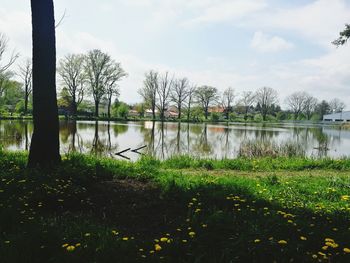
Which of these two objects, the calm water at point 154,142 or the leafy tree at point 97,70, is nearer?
the calm water at point 154,142

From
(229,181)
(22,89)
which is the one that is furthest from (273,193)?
(22,89)

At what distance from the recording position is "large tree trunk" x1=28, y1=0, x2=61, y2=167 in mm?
8109

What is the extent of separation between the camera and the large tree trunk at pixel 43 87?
26.6 feet

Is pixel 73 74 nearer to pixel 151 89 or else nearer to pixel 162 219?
pixel 151 89

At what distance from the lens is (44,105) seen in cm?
819

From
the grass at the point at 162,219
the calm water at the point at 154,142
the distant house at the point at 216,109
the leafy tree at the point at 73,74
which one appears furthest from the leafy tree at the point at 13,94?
the grass at the point at 162,219

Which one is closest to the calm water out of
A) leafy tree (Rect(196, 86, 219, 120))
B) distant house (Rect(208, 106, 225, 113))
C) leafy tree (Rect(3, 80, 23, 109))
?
leafy tree (Rect(3, 80, 23, 109))

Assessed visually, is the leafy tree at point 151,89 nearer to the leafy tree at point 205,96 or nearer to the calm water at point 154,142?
the leafy tree at point 205,96

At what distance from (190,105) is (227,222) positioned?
89.1m

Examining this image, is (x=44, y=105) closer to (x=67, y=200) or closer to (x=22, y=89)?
Answer: (x=67, y=200)

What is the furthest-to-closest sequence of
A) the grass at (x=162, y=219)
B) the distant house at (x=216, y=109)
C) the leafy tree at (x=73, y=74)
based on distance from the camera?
the distant house at (x=216, y=109), the leafy tree at (x=73, y=74), the grass at (x=162, y=219)

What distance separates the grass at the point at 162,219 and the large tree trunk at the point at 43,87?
623mm

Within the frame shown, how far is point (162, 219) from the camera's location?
16.9 ft

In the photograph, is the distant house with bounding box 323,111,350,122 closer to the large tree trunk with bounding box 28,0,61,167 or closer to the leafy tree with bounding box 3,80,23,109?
the leafy tree with bounding box 3,80,23,109
